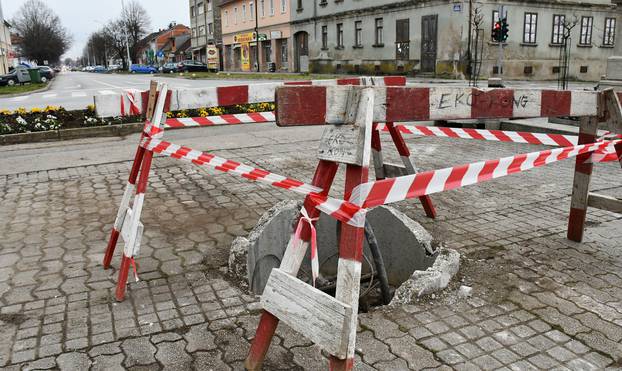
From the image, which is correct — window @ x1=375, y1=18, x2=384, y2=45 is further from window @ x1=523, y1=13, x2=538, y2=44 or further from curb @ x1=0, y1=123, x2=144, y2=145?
curb @ x1=0, y1=123, x2=144, y2=145

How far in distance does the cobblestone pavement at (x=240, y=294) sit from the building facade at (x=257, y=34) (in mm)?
42464

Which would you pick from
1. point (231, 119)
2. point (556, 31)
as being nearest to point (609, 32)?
point (556, 31)

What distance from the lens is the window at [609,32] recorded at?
1310 inches

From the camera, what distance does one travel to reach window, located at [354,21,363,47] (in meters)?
36.3

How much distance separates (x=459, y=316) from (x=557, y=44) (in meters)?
32.6

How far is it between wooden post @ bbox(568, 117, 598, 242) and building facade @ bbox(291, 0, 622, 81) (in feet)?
78.6

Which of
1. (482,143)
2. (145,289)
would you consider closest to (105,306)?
(145,289)

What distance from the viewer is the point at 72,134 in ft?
33.9

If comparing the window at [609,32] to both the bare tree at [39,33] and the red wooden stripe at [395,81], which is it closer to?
the red wooden stripe at [395,81]

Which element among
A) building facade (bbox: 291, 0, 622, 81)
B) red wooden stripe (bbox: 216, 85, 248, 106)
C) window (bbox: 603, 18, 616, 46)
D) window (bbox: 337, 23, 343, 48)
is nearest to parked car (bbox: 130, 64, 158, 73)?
window (bbox: 337, 23, 343, 48)

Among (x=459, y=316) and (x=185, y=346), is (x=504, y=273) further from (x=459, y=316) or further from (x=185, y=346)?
(x=185, y=346)

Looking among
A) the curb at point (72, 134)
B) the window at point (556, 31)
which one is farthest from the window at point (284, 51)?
the curb at point (72, 134)

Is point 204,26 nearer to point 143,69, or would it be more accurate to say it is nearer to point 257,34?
point 143,69

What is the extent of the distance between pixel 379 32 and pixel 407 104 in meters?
33.7
